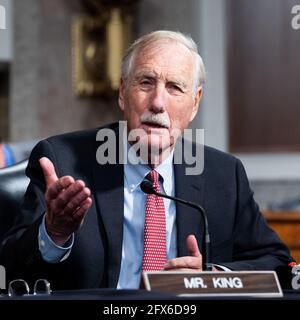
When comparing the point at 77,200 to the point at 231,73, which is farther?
the point at 231,73

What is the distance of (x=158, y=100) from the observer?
205 centimetres

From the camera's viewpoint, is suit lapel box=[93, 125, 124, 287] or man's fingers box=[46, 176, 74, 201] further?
suit lapel box=[93, 125, 124, 287]

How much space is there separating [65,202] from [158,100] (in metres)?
0.57

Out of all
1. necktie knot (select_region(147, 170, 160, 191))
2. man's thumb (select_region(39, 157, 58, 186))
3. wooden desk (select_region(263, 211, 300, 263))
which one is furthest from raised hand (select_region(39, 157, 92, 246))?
wooden desk (select_region(263, 211, 300, 263))

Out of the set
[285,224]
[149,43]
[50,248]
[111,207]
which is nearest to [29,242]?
[50,248]

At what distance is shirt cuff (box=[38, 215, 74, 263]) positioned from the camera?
5.71 feet

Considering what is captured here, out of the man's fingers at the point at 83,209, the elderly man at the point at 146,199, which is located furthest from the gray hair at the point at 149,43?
the man's fingers at the point at 83,209

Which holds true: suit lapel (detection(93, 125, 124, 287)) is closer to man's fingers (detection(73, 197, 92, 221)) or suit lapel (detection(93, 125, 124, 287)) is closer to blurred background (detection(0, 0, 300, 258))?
man's fingers (detection(73, 197, 92, 221))

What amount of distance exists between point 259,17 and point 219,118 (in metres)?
0.59

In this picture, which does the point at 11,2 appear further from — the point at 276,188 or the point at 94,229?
the point at 94,229

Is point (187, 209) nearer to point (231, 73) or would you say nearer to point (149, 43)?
point (149, 43)

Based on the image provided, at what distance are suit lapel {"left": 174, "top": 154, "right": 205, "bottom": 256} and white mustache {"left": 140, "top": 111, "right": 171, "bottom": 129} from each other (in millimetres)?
166

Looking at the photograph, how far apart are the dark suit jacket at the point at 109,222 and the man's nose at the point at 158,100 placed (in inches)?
7.5
